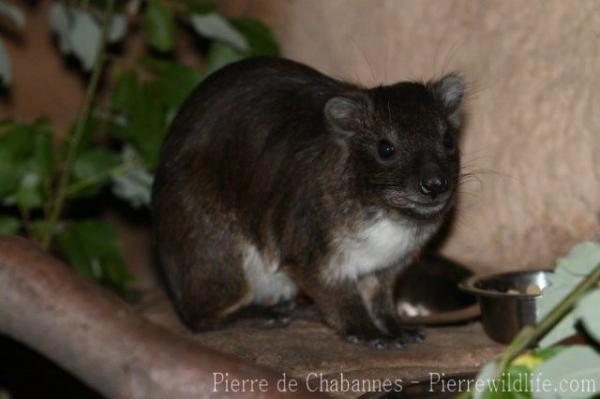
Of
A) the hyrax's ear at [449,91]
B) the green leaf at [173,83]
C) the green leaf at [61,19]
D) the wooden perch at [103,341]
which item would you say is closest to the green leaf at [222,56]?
the green leaf at [173,83]

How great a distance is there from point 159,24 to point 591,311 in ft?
15.6

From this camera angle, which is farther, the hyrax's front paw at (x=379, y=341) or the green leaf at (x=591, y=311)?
the hyrax's front paw at (x=379, y=341)

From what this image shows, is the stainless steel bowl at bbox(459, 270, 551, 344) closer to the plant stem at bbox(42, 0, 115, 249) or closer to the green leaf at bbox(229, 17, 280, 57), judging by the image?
the green leaf at bbox(229, 17, 280, 57)

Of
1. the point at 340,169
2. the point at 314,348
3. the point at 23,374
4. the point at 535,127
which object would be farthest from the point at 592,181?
the point at 23,374

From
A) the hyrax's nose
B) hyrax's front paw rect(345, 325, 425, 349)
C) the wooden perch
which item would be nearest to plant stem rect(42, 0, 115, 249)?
hyrax's front paw rect(345, 325, 425, 349)

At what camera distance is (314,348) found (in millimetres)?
5398

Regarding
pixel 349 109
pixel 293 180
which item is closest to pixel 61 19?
pixel 293 180

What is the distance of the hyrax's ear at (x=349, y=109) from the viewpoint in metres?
5.39

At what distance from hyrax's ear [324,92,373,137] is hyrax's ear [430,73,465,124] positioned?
1.31 ft

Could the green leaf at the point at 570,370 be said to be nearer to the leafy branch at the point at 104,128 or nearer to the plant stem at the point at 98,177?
the leafy branch at the point at 104,128

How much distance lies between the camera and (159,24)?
686cm

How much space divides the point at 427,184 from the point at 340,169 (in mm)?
548

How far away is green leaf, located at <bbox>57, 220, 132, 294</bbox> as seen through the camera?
6.88m

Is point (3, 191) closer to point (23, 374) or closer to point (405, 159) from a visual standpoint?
point (23, 374)
